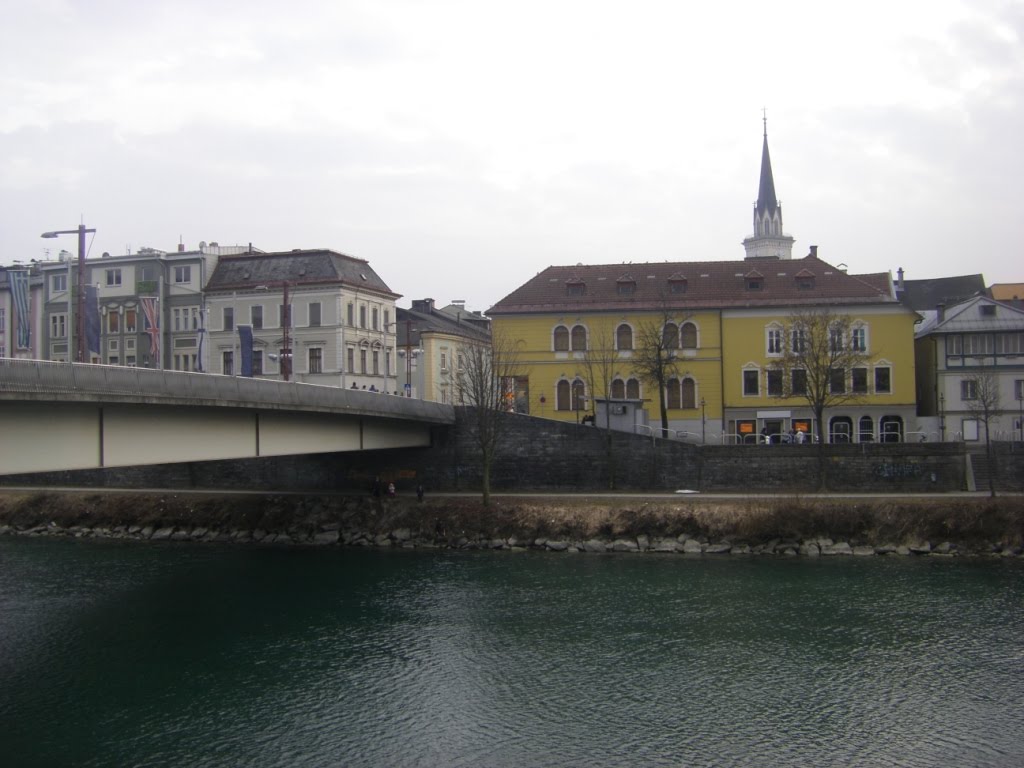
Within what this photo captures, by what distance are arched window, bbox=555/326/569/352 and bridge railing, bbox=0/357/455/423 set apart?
14.2m

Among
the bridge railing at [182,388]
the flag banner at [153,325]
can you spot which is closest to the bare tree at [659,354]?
the bridge railing at [182,388]

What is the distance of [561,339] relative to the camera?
5725 cm

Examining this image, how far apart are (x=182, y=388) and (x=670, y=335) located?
31474 mm

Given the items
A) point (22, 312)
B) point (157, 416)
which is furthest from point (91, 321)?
point (157, 416)

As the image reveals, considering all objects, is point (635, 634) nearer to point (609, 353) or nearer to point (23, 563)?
point (23, 563)

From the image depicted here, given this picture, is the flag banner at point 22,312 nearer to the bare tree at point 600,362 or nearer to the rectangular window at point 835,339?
the bare tree at point 600,362

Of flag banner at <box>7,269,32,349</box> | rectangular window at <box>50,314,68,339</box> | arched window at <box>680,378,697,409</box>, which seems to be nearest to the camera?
flag banner at <box>7,269,32,349</box>

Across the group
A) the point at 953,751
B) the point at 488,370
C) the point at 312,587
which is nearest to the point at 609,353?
the point at 488,370

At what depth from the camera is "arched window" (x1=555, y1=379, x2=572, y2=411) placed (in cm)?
5725

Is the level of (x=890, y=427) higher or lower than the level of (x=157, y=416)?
lower

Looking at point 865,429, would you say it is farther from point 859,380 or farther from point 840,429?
point 859,380

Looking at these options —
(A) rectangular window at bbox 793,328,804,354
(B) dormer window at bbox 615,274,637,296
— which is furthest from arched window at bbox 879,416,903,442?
(B) dormer window at bbox 615,274,637,296

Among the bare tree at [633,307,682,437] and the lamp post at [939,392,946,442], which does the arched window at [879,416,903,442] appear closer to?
the lamp post at [939,392,946,442]

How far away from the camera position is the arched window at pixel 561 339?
5719 centimetres
